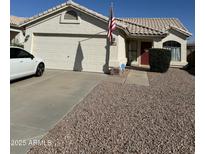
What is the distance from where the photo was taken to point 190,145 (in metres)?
3.63

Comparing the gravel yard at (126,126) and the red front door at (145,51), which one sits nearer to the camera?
the gravel yard at (126,126)

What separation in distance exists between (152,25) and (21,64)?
52.6 feet

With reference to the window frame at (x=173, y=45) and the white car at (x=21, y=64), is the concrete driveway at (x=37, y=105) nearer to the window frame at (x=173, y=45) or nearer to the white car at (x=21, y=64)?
the white car at (x=21, y=64)

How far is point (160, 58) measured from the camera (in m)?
13.3

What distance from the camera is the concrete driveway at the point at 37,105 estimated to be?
12.8 feet

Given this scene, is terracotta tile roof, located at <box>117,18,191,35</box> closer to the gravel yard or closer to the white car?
the white car

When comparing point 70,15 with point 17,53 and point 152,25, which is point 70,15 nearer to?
point 17,53

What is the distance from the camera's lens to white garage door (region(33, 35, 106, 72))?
1228 centimetres

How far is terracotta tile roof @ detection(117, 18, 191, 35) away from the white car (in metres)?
8.16

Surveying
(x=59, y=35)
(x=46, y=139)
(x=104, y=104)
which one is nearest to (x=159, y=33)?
(x=59, y=35)

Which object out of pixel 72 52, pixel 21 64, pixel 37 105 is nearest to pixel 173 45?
pixel 72 52

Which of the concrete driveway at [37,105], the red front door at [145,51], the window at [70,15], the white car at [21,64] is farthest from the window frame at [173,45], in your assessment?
the white car at [21,64]

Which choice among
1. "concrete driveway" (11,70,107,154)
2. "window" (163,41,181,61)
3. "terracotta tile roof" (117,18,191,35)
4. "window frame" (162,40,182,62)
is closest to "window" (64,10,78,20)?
"terracotta tile roof" (117,18,191,35)

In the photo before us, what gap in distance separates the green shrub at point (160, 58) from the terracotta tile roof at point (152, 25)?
179cm
